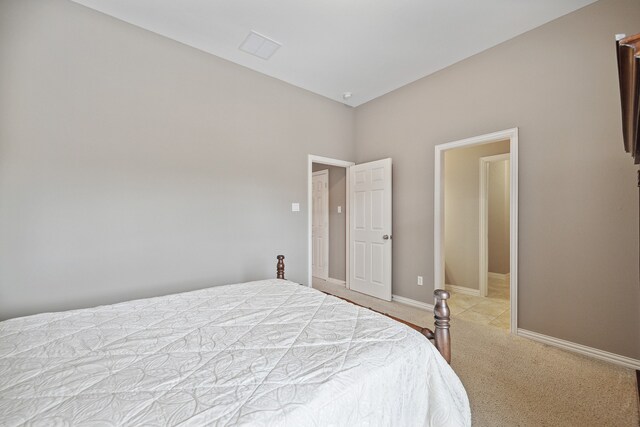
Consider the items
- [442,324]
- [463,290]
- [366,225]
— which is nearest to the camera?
[442,324]

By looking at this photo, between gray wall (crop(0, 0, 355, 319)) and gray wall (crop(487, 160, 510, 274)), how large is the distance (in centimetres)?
388

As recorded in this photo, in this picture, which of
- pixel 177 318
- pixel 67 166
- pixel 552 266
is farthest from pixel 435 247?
pixel 67 166

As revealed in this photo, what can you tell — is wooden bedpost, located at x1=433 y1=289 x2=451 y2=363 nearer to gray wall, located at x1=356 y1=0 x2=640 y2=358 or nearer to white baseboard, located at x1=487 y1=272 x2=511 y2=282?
gray wall, located at x1=356 y1=0 x2=640 y2=358

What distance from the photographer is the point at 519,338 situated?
2.58m

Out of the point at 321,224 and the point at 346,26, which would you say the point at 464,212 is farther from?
the point at 346,26

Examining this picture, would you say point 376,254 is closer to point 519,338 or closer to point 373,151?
point 373,151

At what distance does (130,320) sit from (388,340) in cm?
135

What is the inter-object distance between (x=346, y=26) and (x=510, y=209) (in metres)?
2.33

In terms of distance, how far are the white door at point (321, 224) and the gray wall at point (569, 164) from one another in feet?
7.61

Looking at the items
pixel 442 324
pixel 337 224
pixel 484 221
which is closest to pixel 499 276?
pixel 484 221

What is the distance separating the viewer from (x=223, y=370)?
99cm

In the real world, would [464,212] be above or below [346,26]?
below

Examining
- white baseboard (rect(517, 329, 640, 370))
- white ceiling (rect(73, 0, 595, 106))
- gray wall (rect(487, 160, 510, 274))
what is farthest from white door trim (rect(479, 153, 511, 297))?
white ceiling (rect(73, 0, 595, 106))

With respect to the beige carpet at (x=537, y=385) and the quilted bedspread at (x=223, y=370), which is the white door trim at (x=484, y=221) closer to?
the beige carpet at (x=537, y=385)
